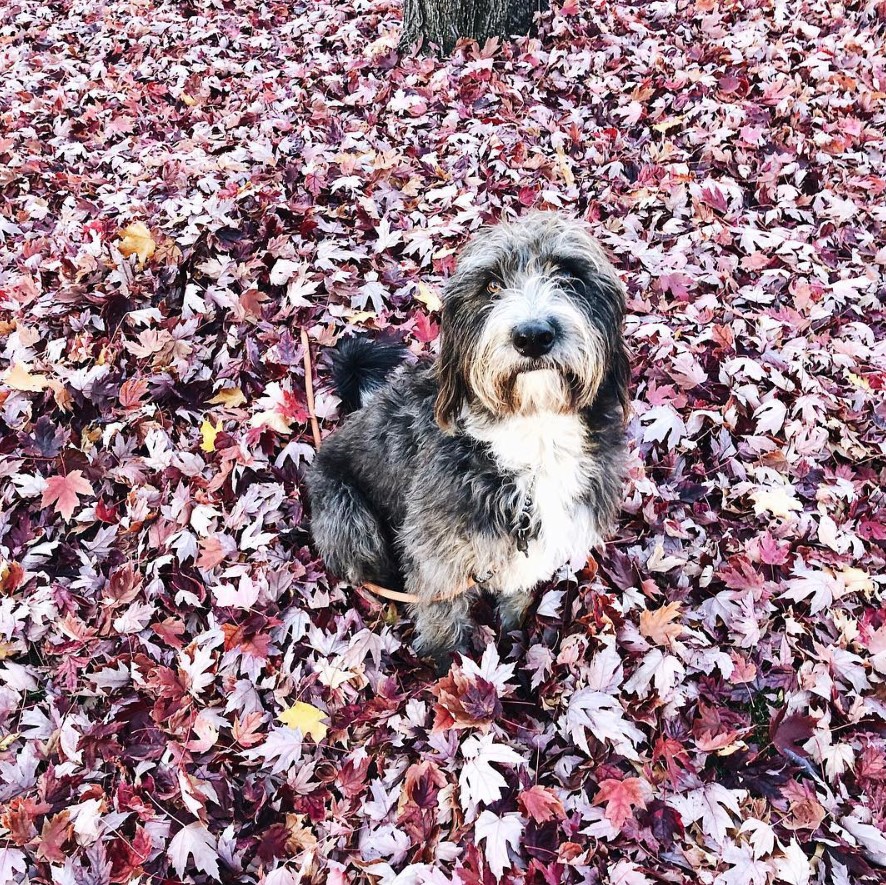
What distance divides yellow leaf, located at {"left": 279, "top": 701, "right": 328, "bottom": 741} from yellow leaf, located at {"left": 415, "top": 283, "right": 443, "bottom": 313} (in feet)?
10.2

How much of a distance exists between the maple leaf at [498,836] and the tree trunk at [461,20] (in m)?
7.76

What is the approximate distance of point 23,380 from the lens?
4617 millimetres

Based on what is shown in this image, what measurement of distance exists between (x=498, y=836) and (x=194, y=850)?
1.35 meters

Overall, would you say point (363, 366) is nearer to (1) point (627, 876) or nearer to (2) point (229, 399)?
(2) point (229, 399)

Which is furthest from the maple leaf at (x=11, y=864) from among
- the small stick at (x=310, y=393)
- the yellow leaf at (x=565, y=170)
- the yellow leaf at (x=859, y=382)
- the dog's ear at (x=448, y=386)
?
the yellow leaf at (x=565, y=170)

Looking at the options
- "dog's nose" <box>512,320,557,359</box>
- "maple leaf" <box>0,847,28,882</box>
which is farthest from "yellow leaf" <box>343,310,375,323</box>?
"maple leaf" <box>0,847,28,882</box>

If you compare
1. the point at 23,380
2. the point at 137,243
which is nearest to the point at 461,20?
the point at 137,243

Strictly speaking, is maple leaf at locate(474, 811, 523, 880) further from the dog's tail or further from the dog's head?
the dog's tail

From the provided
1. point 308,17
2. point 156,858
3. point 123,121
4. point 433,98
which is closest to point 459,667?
point 156,858

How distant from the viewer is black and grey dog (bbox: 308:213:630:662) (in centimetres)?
285

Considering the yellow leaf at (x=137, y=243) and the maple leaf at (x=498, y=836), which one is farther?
the yellow leaf at (x=137, y=243)

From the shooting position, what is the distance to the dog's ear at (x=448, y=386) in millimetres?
3037

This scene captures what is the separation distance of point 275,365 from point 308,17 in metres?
6.18

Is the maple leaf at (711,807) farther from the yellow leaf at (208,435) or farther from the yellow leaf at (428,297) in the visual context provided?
the yellow leaf at (428,297)
